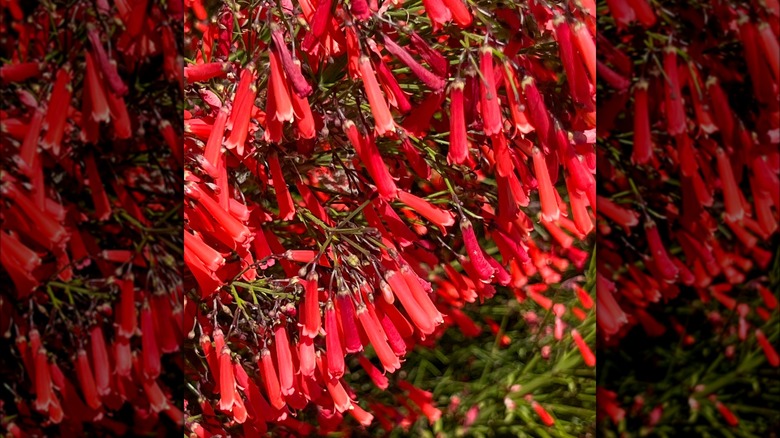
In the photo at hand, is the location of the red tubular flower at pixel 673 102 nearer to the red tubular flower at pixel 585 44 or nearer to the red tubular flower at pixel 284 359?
the red tubular flower at pixel 585 44

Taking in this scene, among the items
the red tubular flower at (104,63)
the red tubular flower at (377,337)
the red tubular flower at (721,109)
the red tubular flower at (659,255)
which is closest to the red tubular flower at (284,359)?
the red tubular flower at (377,337)

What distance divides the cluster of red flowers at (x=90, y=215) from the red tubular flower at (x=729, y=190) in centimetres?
65

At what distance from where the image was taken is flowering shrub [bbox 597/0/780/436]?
0.88 metres

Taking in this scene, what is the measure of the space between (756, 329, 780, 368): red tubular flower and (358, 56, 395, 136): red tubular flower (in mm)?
561

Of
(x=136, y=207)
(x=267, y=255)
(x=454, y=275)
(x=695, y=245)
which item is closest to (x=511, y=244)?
(x=454, y=275)

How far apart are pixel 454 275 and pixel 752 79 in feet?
1.59

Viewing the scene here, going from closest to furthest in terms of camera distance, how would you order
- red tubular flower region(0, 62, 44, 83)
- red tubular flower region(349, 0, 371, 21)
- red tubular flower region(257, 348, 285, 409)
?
red tubular flower region(0, 62, 44, 83) → red tubular flower region(349, 0, 371, 21) → red tubular flower region(257, 348, 285, 409)

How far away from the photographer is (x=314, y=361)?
901 millimetres

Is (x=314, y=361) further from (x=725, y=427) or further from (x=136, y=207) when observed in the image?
(x=725, y=427)

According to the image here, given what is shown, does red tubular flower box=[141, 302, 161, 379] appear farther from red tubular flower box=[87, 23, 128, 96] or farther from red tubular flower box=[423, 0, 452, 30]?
red tubular flower box=[423, 0, 452, 30]

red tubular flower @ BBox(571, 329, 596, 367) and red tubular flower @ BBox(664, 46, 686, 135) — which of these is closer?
red tubular flower @ BBox(664, 46, 686, 135)

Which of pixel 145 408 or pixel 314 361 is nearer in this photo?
pixel 145 408

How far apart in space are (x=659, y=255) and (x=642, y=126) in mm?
175

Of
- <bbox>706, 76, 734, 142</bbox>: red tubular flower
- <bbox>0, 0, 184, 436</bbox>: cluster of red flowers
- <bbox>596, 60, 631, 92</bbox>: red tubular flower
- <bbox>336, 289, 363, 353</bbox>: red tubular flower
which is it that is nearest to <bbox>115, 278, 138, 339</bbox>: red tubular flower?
<bbox>0, 0, 184, 436</bbox>: cluster of red flowers
